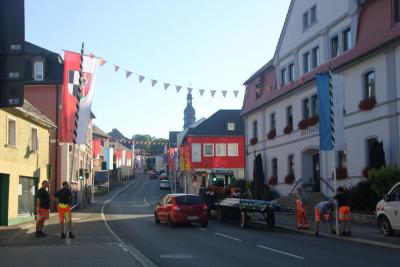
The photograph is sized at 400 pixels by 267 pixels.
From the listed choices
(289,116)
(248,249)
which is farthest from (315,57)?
(248,249)

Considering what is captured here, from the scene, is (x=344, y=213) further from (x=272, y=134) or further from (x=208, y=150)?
(x=208, y=150)

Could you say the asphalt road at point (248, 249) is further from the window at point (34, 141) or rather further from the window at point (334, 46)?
the window at point (334, 46)

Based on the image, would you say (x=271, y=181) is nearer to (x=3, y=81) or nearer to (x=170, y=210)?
(x=170, y=210)

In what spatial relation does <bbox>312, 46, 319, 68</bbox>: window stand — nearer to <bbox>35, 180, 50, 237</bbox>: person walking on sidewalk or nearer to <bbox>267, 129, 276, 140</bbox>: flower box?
<bbox>267, 129, 276, 140</bbox>: flower box

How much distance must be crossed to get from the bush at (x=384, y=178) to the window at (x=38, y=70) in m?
26.5

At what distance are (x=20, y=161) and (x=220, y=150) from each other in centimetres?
4915

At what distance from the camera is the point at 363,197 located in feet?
86.9

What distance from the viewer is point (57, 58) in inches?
1674

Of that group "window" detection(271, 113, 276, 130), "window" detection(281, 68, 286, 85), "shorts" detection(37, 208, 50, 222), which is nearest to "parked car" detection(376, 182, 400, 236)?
"shorts" detection(37, 208, 50, 222)

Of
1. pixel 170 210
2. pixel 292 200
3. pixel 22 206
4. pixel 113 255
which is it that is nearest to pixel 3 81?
pixel 113 255

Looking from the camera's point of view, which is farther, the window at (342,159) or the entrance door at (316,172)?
the entrance door at (316,172)

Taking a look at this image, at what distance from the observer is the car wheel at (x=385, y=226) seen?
18.4m

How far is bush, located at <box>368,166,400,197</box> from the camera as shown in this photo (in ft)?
76.4

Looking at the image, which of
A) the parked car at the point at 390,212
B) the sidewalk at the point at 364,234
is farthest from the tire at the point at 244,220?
the parked car at the point at 390,212
